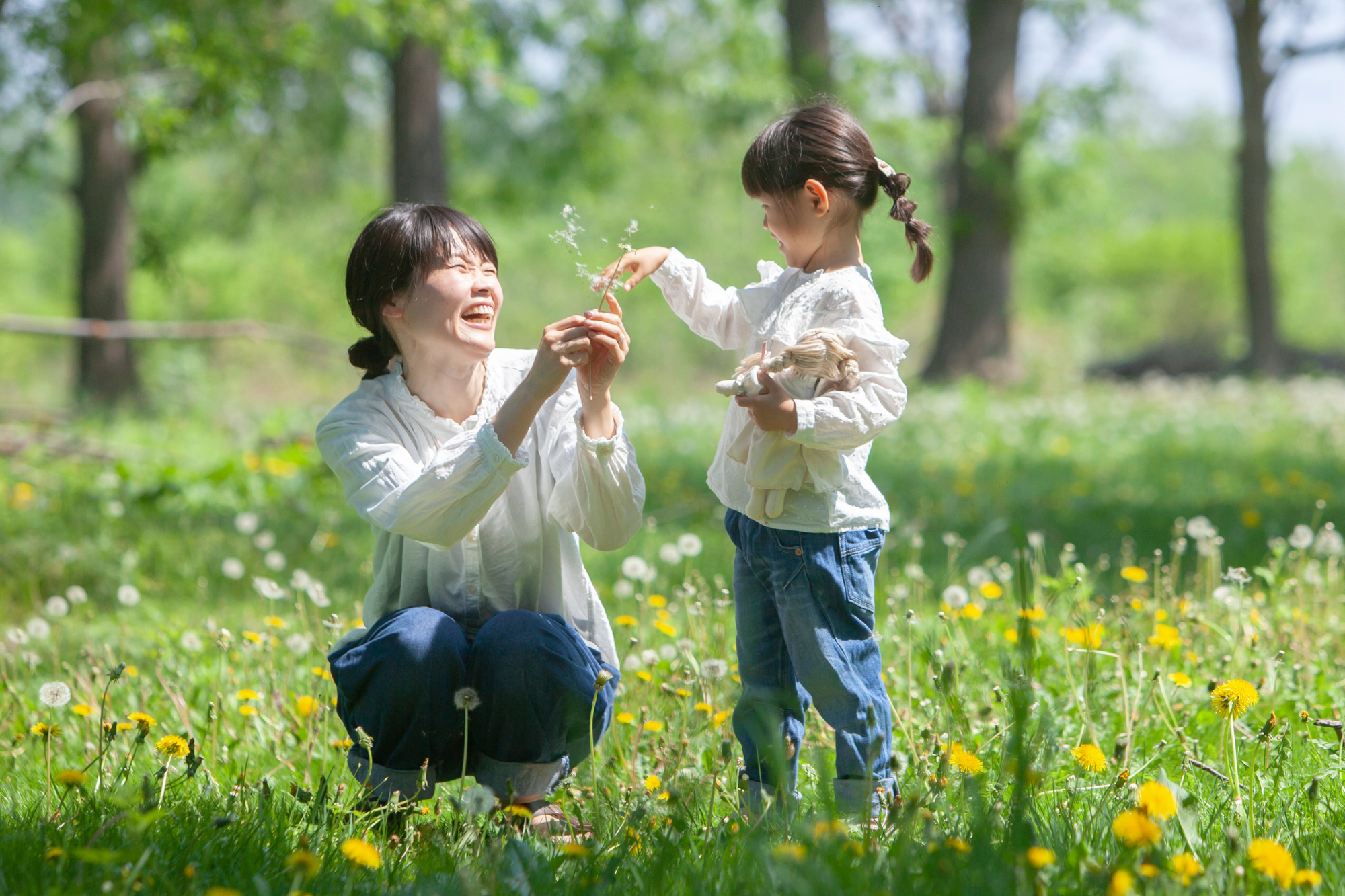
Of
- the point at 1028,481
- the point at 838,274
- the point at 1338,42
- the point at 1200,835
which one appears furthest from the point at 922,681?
the point at 1338,42

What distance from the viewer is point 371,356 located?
228cm

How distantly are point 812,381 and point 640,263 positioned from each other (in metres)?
0.42

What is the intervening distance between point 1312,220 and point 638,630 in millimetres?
52295

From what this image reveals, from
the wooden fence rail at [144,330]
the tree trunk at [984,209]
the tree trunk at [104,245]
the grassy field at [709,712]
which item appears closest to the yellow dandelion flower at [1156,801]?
the grassy field at [709,712]

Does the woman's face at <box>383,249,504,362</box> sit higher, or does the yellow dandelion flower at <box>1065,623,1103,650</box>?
the woman's face at <box>383,249,504,362</box>

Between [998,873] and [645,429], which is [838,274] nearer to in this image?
[998,873]

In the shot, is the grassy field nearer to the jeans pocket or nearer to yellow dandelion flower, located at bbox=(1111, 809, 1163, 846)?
yellow dandelion flower, located at bbox=(1111, 809, 1163, 846)

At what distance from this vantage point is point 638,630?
3.00 meters

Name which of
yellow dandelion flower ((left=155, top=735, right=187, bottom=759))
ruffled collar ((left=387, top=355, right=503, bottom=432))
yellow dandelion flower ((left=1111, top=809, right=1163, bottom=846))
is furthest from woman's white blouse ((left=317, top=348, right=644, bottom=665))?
yellow dandelion flower ((left=1111, top=809, right=1163, bottom=846))

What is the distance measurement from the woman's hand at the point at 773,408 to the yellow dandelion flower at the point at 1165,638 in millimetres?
986

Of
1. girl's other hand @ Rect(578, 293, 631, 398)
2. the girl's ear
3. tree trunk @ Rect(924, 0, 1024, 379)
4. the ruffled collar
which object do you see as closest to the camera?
girl's other hand @ Rect(578, 293, 631, 398)

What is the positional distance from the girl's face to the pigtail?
0.39 ft

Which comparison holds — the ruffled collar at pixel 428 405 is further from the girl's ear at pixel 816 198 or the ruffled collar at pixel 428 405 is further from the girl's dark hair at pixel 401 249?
the girl's ear at pixel 816 198

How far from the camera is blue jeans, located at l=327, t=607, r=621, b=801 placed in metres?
1.98
